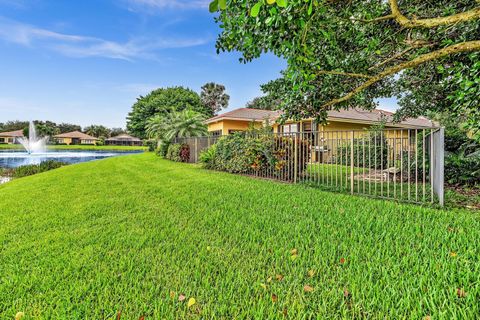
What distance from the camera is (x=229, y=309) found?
196 centimetres

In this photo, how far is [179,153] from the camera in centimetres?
1633

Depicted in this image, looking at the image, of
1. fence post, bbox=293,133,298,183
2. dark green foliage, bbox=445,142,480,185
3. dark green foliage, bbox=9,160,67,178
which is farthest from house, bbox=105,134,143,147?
dark green foliage, bbox=445,142,480,185

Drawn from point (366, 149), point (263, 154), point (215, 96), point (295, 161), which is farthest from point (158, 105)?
point (295, 161)

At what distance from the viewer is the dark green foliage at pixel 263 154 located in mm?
7903

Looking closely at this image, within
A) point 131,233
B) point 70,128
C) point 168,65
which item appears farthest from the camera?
point 70,128

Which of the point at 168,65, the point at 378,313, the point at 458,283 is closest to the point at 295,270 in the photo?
the point at 378,313

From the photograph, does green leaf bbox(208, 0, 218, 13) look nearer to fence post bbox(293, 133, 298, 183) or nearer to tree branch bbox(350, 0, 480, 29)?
tree branch bbox(350, 0, 480, 29)

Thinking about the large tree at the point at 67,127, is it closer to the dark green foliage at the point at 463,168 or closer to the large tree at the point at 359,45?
the large tree at the point at 359,45

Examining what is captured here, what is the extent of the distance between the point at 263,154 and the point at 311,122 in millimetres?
9553

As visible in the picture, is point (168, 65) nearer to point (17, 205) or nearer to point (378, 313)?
point (17, 205)

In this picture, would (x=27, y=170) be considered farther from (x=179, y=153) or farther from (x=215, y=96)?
(x=215, y=96)

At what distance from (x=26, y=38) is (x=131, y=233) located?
23873 mm

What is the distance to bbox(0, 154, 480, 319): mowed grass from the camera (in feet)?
6.51

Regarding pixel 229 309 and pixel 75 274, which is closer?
pixel 229 309
